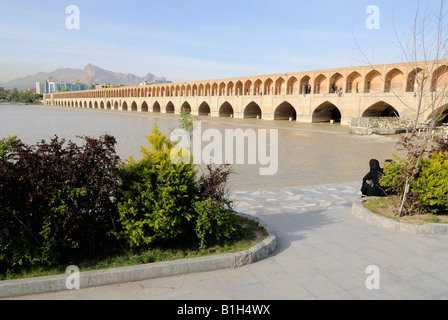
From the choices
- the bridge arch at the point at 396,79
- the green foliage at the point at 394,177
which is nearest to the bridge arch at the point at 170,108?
the bridge arch at the point at 396,79

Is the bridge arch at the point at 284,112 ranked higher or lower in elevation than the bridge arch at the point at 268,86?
lower

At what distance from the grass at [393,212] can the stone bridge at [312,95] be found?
370 inches

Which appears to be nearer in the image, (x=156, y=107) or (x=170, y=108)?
(x=170, y=108)

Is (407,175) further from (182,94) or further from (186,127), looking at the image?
(182,94)

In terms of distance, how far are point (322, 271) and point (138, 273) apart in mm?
1763

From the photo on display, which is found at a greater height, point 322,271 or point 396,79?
point 396,79

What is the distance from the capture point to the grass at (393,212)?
4.68 m

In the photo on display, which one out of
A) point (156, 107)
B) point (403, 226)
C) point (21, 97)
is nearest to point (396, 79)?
point (403, 226)

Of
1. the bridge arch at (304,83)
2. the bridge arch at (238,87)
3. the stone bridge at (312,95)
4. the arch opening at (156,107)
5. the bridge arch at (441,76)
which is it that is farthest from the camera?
the arch opening at (156,107)

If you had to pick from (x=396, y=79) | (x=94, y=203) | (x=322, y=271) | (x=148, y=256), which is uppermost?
(x=396, y=79)

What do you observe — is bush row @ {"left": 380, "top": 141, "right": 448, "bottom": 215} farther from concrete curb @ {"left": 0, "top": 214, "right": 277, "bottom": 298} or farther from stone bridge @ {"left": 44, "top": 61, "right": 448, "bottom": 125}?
stone bridge @ {"left": 44, "top": 61, "right": 448, "bottom": 125}

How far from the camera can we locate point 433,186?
4.88 m

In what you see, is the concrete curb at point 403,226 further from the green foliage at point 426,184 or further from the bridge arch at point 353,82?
the bridge arch at point 353,82

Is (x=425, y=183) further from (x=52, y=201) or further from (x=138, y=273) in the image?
(x=52, y=201)
